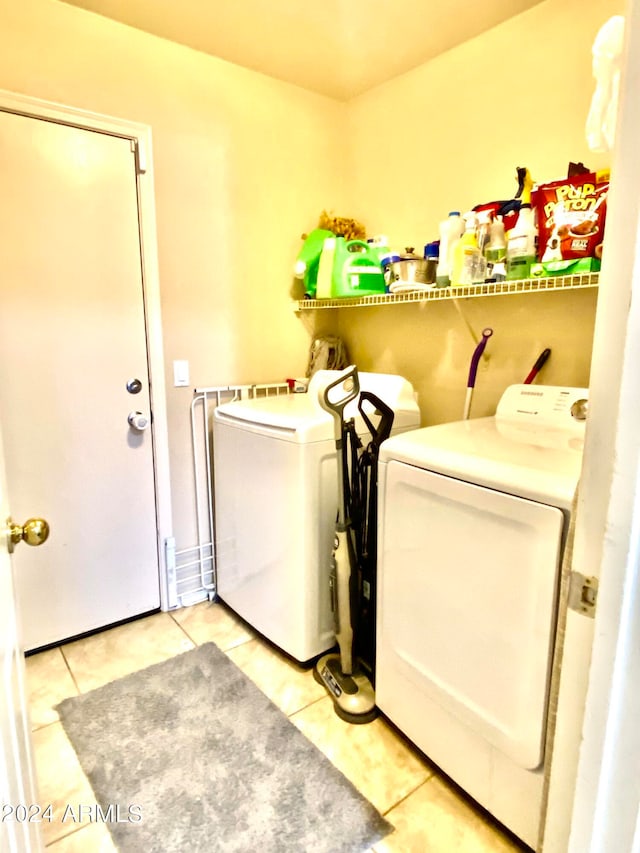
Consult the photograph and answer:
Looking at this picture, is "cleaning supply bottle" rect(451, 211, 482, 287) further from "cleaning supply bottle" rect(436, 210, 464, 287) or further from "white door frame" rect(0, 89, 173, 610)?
"white door frame" rect(0, 89, 173, 610)

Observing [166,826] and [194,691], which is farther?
[194,691]

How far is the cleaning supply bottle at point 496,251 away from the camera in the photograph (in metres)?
1.71

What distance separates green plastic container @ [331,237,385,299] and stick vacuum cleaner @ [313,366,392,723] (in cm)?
66

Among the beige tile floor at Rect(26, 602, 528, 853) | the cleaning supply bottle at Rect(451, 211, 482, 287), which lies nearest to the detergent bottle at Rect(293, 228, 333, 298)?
the cleaning supply bottle at Rect(451, 211, 482, 287)

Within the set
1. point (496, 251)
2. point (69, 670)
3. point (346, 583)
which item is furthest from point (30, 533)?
point (496, 251)

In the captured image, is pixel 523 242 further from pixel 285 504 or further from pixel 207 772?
pixel 207 772

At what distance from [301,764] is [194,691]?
509 mm

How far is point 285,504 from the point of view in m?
1.81

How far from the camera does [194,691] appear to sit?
1.79 meters

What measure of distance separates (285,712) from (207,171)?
86.5 inches

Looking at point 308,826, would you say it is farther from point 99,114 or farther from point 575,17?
point 575,17

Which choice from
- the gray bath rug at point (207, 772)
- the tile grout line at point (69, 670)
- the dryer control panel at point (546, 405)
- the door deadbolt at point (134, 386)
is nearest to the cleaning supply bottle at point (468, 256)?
A: the dryer control panel at point (546, 405)

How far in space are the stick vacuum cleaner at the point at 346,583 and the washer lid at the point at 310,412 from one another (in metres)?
0.11

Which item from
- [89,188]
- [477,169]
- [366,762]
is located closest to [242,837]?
[366,762]
